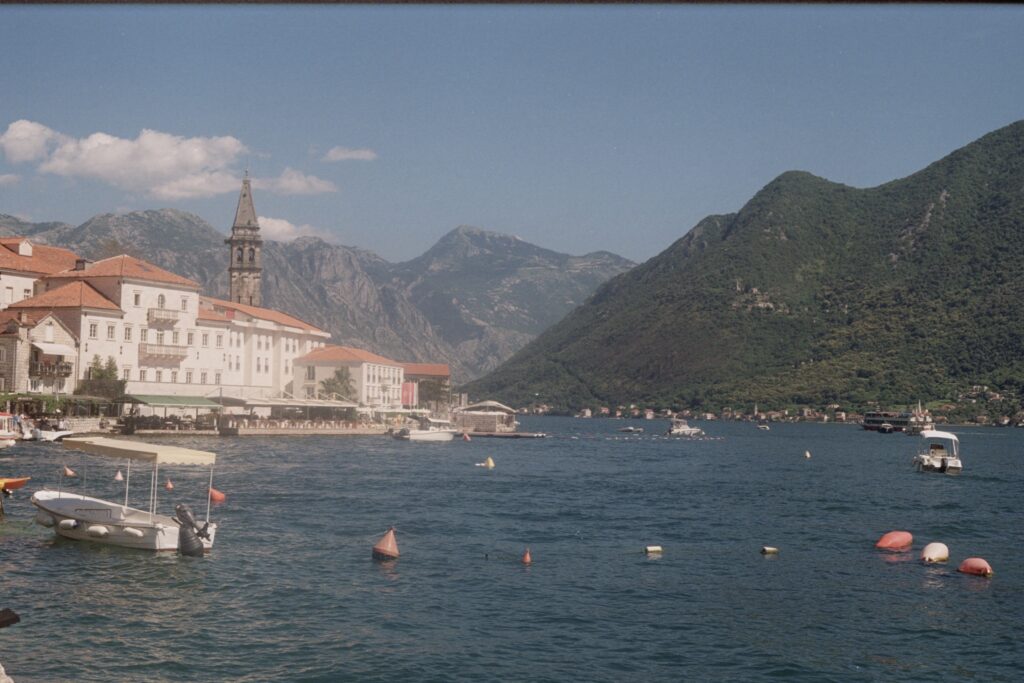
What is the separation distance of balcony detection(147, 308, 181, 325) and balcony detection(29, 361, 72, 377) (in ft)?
30.5

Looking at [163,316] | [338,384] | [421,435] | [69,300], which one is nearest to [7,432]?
[69,300]

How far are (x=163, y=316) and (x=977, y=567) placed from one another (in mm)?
72863

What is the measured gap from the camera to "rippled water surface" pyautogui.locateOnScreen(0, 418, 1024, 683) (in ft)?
62.2

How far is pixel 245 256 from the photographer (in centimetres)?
13325

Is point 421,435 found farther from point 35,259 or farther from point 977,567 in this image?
point 977,567

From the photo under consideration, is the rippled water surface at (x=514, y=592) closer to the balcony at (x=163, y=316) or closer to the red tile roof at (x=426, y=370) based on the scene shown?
the balcony at (x=163, y=316)

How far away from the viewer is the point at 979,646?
20.8 metres

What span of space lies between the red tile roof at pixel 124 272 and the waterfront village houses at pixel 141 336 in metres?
0.09

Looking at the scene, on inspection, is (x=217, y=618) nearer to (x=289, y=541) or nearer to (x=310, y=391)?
(x=289, y=541)

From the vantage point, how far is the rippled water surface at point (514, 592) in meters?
19.0

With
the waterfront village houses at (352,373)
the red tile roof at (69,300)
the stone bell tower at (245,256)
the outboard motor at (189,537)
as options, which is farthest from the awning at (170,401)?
the outboard motor at (189,537)

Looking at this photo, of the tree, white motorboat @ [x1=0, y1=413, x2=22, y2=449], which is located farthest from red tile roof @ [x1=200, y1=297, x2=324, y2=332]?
white motorboat @ [x1=0, y1=413, x2=22, y2=449]

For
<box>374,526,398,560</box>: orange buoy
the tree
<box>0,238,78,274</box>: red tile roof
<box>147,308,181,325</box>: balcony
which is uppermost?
<box>0,238,78,274</box>: red tile roof

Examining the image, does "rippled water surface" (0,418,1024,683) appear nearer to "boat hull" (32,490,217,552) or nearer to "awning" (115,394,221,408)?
"boat hull" (32,490,217,552)
